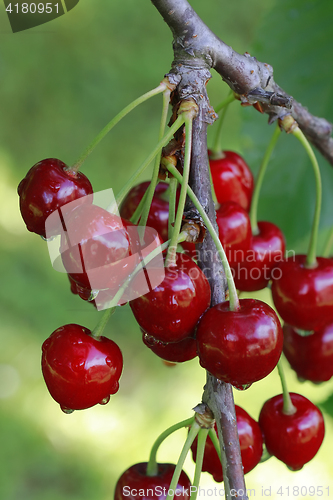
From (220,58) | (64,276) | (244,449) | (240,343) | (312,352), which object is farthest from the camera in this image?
(64,276)

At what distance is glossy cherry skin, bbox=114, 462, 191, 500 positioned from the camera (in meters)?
0.69

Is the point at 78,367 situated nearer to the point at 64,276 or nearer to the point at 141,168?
the point at 141,168

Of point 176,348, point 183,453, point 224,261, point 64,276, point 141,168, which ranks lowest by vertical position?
point 64,276

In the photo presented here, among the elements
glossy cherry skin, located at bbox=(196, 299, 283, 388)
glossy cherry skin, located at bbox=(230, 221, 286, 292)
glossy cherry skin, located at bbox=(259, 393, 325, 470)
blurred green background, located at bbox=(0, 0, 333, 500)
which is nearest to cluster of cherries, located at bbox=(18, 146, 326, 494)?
glossy cherry skin, located at bbox=(196, 299, 283, 388)

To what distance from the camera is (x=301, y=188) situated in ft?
3.53

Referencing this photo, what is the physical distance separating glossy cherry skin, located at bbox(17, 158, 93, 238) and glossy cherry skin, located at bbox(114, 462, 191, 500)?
0.39 meters

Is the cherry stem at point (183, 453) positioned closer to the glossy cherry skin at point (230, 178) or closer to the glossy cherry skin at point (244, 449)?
the glossy cherry skin at point (244, 449)

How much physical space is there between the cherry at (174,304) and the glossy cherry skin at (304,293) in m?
0.27

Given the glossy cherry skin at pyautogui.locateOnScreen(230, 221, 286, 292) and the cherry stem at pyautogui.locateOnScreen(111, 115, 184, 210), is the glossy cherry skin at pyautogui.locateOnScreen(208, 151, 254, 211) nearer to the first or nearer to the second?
the glossy cherry skin at pyautogui.locateOnScreen(230, 221, 286, 292)

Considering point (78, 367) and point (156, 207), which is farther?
point (156, 207)

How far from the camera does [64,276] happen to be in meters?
1.74

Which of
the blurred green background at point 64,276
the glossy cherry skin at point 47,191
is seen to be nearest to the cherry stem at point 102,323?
the glossy cherry skin at point 47,191

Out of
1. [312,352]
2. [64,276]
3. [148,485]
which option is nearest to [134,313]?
[148,485]

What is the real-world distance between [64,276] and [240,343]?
1.30 meters
